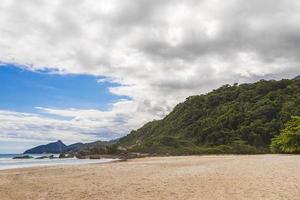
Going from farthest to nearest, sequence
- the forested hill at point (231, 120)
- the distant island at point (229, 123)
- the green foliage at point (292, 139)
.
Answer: the forested hill at point (231, 120) → the distant island at point (229, 123) → the green foliage at point (292, 139)

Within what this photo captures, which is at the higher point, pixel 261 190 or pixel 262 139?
pixel 262 139

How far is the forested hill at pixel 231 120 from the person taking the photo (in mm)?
108500

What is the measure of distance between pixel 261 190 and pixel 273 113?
106 m

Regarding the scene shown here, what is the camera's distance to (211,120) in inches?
5335

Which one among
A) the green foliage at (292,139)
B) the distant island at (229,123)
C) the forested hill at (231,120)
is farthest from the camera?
the forested hill at (231,120)

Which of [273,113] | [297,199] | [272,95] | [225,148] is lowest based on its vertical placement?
[297,199]

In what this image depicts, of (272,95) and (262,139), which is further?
(272,95)

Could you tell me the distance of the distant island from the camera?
105250 mm

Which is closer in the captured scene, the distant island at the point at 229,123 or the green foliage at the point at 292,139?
the green foliage at the point at 292,139

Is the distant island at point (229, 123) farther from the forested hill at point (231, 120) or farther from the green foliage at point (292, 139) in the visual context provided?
the green foliage at point (292, 139)

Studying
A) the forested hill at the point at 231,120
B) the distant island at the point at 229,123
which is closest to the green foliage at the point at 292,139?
the distant island at the point at 229,123

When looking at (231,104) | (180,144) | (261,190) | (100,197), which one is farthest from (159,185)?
(231,104)

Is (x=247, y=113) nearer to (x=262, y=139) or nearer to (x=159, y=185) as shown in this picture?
(x=262, y=139)

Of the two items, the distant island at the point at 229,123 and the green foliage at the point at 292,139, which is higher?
the distant island at the point at 229,123
